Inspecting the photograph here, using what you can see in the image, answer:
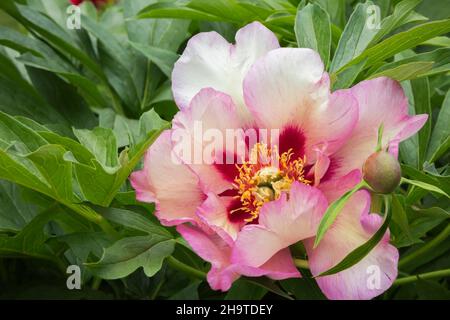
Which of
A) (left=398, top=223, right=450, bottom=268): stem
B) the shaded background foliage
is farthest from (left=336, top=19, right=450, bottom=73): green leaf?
(left=398, top=223, right=450, bottom=268): stem

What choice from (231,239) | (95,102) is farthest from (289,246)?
(95,102)

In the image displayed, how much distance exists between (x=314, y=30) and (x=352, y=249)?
5.4 inches

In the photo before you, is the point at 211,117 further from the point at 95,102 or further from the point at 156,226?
the point at 95,102

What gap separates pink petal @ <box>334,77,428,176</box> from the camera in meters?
0.36

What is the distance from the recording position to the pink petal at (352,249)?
1.12 feet

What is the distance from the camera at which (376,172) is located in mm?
321

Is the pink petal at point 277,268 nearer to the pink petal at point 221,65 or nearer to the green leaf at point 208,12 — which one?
the pink petal at point 221,65

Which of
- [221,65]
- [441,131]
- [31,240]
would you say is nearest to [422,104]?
[441,131]

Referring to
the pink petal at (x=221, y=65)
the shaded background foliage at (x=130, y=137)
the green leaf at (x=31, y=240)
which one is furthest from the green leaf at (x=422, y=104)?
the green leaf at (x=31, y=240)

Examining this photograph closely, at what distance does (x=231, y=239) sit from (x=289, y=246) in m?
0.03

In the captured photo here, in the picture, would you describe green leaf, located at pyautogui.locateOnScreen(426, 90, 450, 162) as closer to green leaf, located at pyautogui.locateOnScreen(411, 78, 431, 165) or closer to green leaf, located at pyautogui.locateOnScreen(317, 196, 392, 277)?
green leaf, located at pyautogui.locateOnScreen(411, 78, 431, 165)

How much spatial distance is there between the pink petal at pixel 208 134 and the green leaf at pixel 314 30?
0.23ft

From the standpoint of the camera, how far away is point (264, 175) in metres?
0.39

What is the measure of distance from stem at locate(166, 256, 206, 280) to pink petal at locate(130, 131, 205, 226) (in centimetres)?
4
